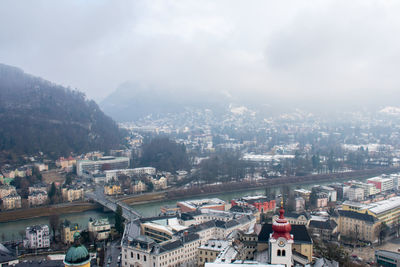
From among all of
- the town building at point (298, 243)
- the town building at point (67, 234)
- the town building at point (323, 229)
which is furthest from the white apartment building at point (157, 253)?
the town building at point (323, 229)

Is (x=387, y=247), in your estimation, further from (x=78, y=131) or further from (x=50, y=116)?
(x=50, y=116)

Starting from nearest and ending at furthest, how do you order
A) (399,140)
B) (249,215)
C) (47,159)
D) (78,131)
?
(249,215)
(47,159)
(78,131)
(399,140)

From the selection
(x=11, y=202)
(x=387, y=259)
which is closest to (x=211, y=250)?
(x=387, y=259)

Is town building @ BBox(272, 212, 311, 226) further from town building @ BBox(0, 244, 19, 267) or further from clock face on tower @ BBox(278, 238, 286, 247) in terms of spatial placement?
town building @ BBox(0, 244, 19, 267)

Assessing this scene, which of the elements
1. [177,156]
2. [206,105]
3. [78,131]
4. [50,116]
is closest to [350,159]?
[177,156]

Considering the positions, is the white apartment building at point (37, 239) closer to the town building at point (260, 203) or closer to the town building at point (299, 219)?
the town building at point (299, 219)
